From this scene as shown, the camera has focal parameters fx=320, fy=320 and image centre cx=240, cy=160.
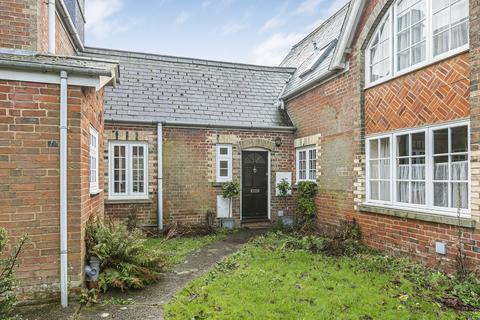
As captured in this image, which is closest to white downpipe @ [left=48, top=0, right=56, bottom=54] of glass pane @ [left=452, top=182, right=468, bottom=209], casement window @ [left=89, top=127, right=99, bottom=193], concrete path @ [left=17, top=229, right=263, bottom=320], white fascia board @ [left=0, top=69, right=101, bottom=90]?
casement window @ [left=89, top=127, right=99, bottom=193]

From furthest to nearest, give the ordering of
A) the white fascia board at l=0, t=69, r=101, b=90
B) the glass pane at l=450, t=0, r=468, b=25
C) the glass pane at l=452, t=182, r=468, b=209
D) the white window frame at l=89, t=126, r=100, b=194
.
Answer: the white window frame at l=89, t=126, r=100, b=194
the glass pane at l=450, t=0, r=468, b=25
the glass pane at l=452, t=182, r=468, b=209
the white fascia board at l=0, t=69, r=101, b=90

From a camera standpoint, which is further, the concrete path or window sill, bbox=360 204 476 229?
window sill, bbox=360 204 476 229

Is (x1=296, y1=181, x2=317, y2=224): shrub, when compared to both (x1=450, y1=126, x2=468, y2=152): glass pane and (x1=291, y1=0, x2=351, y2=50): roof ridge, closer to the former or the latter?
(x1=450, y1=126, x2=468, y2=152): glass pane

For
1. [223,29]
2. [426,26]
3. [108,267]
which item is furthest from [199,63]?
[108,267]

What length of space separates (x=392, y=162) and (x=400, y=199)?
31.8 inches

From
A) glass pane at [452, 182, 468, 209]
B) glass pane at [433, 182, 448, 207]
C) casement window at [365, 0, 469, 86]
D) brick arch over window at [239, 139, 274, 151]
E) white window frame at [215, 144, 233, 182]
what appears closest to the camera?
glass pane at [452, 182, 468, 209]

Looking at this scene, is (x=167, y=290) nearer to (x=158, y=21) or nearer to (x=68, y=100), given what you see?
(x=68, y=100)

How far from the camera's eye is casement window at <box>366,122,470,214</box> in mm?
5535

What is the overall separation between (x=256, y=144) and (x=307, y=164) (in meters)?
1.88

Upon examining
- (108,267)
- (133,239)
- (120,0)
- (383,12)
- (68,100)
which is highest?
(120,0)

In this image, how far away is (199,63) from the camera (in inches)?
499

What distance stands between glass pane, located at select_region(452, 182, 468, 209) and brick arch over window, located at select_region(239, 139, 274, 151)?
6.41 metres

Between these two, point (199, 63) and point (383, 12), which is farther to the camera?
point (199, 63)

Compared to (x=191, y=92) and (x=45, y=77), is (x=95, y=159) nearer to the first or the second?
(x=45, y=77)
